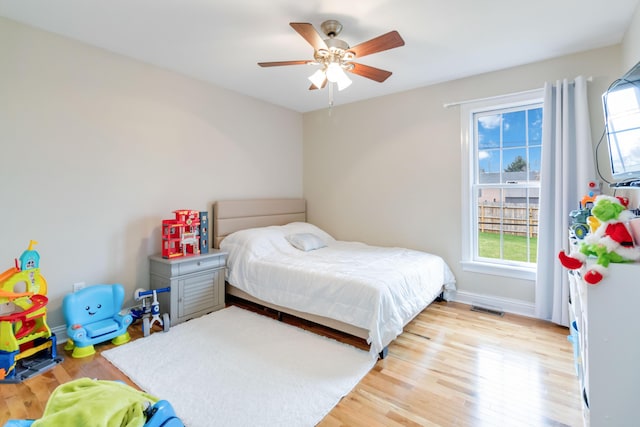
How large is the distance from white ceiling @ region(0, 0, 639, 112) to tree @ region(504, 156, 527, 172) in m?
1.00

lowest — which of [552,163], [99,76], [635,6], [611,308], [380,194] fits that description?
[611,308]

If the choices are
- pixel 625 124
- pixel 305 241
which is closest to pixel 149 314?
pixel 305 241

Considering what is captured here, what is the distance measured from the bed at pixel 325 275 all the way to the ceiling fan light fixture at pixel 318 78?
1676mm

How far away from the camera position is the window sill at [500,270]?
3.10m

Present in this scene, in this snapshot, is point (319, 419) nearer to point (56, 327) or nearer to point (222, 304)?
point (222, 304)

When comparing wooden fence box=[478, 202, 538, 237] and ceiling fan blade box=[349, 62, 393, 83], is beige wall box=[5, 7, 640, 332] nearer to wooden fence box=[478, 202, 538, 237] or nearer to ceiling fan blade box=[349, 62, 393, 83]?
wooden fence box=[478, 202, 538, 237]

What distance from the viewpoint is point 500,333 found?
2730 mm

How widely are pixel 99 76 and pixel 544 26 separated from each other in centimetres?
388

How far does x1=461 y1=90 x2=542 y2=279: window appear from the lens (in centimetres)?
320

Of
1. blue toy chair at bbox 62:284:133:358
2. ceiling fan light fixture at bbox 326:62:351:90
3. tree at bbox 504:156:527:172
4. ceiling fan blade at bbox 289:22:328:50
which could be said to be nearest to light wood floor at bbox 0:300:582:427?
blue toy chair at bbox 62:284:133:358

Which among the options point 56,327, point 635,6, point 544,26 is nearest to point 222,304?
point 56,327

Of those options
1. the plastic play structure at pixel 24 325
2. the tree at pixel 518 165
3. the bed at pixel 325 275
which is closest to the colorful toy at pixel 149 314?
the plastic play structure at pixel 24 325

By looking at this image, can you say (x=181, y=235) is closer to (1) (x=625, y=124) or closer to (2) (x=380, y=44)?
(2) (x=380, y=44)

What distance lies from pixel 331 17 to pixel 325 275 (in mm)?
2074
